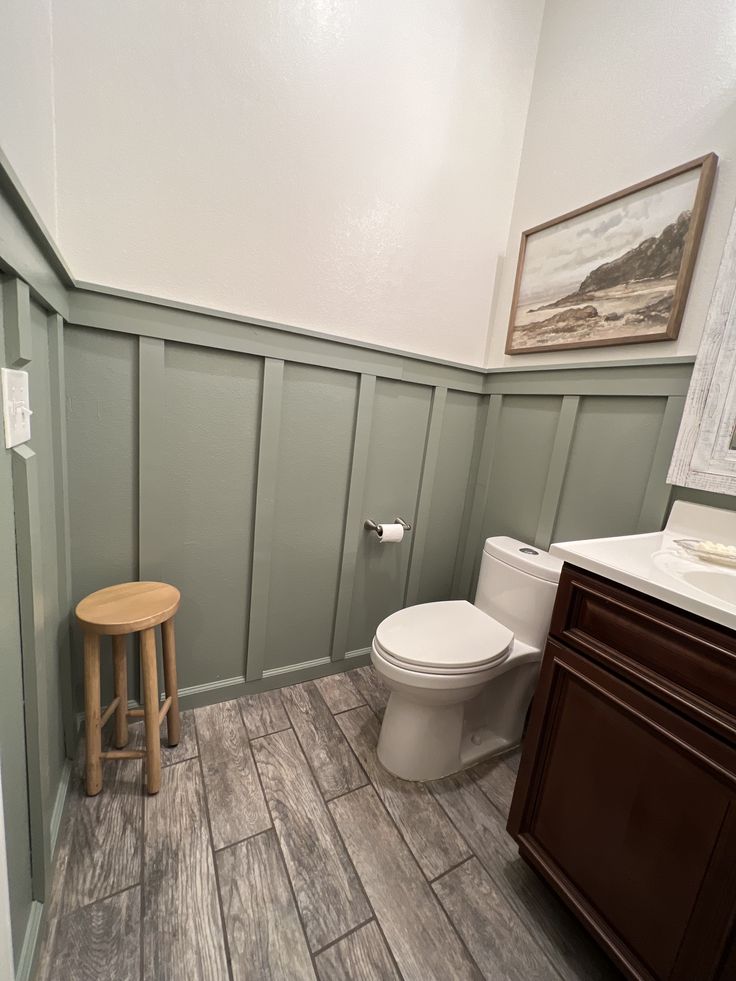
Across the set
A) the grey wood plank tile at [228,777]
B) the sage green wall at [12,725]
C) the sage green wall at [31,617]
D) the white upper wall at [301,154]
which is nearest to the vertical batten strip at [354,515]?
the white upper wall at [301,154]

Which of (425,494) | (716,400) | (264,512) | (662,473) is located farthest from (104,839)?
(716,400)

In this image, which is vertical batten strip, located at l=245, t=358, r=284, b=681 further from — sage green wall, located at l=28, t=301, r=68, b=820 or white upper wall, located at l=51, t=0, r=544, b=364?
sage green wall, located at l=28, t=301, r=68, b=820

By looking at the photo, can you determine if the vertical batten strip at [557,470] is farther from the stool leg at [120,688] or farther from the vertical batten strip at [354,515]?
the stool leg at [120,688]

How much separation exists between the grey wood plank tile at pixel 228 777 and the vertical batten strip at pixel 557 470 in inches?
52.1

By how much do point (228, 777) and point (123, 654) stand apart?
1.66 feet

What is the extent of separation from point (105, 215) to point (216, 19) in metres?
0.63

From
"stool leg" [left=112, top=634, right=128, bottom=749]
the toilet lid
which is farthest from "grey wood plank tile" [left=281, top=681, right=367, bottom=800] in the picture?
"stool leg" [left=112, top=634, right=128, bottom=749]

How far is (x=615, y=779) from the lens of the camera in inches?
31.9

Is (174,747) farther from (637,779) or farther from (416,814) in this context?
(637,779)

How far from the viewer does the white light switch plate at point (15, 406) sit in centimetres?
65

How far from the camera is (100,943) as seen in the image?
2.72 feet

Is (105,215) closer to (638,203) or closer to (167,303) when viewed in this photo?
(167,303)

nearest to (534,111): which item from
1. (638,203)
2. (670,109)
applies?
(670,109)

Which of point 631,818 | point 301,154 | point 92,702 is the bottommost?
point 92,702
